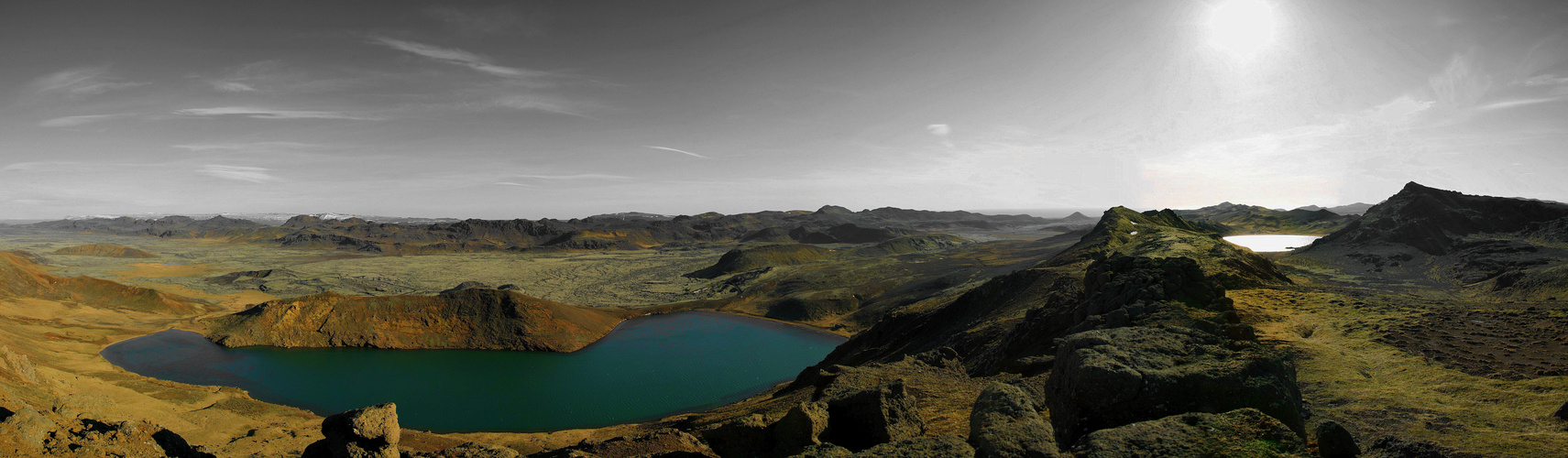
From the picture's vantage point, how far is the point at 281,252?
129 metres

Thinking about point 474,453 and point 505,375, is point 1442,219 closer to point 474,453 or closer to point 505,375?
point 474,453

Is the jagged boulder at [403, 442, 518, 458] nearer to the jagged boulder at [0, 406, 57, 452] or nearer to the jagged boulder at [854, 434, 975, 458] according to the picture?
the jagged boulder at [0, 406, 57, 452]

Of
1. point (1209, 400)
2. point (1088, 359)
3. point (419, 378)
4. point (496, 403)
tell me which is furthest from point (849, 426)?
point (419, 378)

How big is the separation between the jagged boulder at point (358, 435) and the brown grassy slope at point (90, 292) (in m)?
66.8

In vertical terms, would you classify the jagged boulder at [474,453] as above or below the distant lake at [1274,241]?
below

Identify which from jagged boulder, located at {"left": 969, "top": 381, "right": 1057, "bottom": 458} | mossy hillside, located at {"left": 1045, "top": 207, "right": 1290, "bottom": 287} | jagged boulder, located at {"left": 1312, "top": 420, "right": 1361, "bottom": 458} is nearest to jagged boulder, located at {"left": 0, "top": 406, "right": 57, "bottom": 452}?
jagged boulder, located at {"left": 969, "top": 381, "right": 1057, "bottom": 458}

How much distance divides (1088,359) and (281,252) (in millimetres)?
178133

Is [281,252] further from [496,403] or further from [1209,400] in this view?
[1209,400]

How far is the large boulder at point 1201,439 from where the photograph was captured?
18.3 ft

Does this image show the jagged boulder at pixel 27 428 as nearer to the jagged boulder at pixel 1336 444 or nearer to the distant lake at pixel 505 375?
the distant lake at pixel 505 375

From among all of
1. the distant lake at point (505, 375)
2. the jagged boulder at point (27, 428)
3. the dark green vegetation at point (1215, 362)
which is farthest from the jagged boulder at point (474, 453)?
the distant lake at point (505, 375)

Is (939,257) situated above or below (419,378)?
above

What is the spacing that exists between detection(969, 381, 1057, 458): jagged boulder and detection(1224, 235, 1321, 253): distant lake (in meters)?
80.6

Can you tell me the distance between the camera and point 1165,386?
7.56m
